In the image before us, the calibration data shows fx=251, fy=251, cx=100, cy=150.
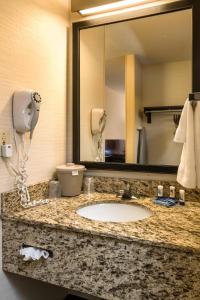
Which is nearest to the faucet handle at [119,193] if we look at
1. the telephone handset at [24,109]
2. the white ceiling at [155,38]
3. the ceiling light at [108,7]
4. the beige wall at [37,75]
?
the beige wall at [37,75]

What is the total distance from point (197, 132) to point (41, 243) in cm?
90

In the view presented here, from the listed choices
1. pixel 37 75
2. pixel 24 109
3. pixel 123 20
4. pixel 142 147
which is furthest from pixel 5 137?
pixel 123 20

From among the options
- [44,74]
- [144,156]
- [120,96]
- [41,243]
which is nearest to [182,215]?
[144,156]

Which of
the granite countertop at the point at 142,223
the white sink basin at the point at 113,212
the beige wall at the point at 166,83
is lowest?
the white sink basin at the point at 113,212

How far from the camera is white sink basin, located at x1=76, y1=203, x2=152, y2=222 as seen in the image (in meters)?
1.41

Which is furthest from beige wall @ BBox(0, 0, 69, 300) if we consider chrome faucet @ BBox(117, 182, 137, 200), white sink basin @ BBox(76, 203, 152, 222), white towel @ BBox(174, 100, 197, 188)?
white towel @ BBox(174, 100, 197, 188)

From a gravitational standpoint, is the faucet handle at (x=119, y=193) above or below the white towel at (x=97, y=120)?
below

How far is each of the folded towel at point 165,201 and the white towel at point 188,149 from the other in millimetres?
198

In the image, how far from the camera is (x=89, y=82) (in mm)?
1789

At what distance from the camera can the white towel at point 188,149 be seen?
1167 mm

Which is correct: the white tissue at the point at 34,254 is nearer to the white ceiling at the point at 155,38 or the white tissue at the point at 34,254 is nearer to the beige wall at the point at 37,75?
the beige wall at the point at 37,75

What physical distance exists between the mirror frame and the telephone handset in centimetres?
48

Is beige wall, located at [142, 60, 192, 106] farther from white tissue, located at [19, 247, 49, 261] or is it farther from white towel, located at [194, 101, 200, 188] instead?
white tissue, located at [19, 247, 49, 261]

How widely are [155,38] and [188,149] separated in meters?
0.78
